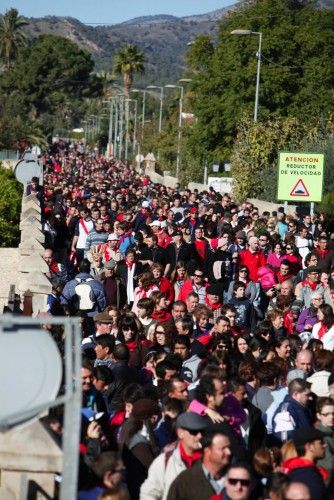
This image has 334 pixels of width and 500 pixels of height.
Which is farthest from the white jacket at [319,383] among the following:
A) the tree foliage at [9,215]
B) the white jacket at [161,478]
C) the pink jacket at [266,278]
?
the tree foliage at [9,215]

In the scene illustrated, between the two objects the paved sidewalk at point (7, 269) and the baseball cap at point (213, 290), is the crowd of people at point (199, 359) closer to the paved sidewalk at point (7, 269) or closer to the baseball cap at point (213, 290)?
the baseball cap at point (213, 290)

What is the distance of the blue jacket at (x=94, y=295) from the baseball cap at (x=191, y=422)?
349 inches

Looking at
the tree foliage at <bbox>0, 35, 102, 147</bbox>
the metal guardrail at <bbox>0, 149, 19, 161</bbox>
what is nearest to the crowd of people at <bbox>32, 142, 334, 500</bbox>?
the metal guardrail at <bbox>0, 149, 19, 161</bbox>

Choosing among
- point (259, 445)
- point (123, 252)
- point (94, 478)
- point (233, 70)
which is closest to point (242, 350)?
point (259, 445)

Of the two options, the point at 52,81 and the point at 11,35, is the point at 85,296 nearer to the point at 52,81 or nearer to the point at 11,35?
the point at 11,35

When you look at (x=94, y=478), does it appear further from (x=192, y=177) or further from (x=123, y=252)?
(x=192, y=177)

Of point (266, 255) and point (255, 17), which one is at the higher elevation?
point (255, 17)

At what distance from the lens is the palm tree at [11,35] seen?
163 metres

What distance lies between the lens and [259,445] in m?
9.95

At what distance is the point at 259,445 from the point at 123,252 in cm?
1324

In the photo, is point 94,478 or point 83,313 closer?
point 94,478

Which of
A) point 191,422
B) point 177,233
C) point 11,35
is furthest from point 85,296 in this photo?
point 11,35

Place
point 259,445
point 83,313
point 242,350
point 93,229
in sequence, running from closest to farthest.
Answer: point 259,445 < point 242,350 < point 83,313 < point 93,229

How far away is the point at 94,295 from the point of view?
17625 mm
